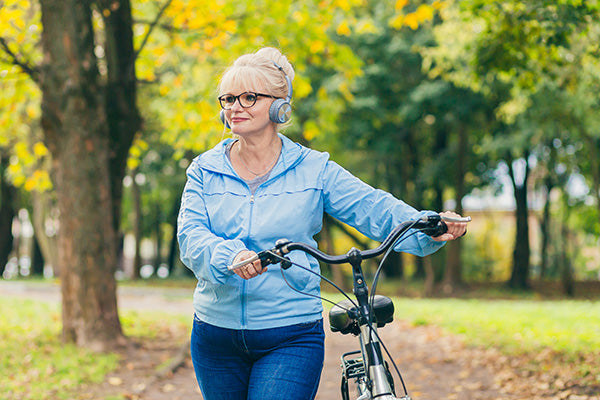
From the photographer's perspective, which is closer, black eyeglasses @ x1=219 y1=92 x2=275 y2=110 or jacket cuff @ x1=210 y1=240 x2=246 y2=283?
jacket cuff @ x1=210 y1=240 x2=246 y2=283

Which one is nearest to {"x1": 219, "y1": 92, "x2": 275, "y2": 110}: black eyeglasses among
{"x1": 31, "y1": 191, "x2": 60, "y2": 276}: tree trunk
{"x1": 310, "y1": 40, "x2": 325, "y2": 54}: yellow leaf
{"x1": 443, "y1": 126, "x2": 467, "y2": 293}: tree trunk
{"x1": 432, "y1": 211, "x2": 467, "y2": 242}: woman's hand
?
{"x1": 432, "y1": 211, "x2": 467, "y2": 242}: woman's hand

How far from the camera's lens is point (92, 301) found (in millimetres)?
8383

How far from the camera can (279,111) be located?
2668mm

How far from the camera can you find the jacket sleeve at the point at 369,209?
252 centimetres

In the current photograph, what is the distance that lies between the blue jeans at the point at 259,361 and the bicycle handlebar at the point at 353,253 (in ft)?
1.37

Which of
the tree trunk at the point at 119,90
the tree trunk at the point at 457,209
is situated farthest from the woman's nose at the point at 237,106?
the tree trunk at the point at 457,209

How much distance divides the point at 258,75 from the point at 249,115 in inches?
6.2

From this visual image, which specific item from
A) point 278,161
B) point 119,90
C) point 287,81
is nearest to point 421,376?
point 119,90

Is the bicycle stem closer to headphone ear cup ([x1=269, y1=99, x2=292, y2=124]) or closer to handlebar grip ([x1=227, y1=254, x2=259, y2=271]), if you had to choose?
handlebar grip ([x1=227, y1=254, x2=259, y2=271])

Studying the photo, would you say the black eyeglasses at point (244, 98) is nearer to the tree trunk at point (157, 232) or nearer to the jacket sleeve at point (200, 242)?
the jacket sleeve at point (200, 242)

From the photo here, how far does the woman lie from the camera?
2539 mm

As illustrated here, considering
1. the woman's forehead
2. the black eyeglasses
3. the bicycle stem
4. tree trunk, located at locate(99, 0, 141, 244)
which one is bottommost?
the bicycle stem

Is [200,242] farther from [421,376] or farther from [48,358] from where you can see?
[48,358]

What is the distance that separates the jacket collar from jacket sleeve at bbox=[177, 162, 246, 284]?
6cm
